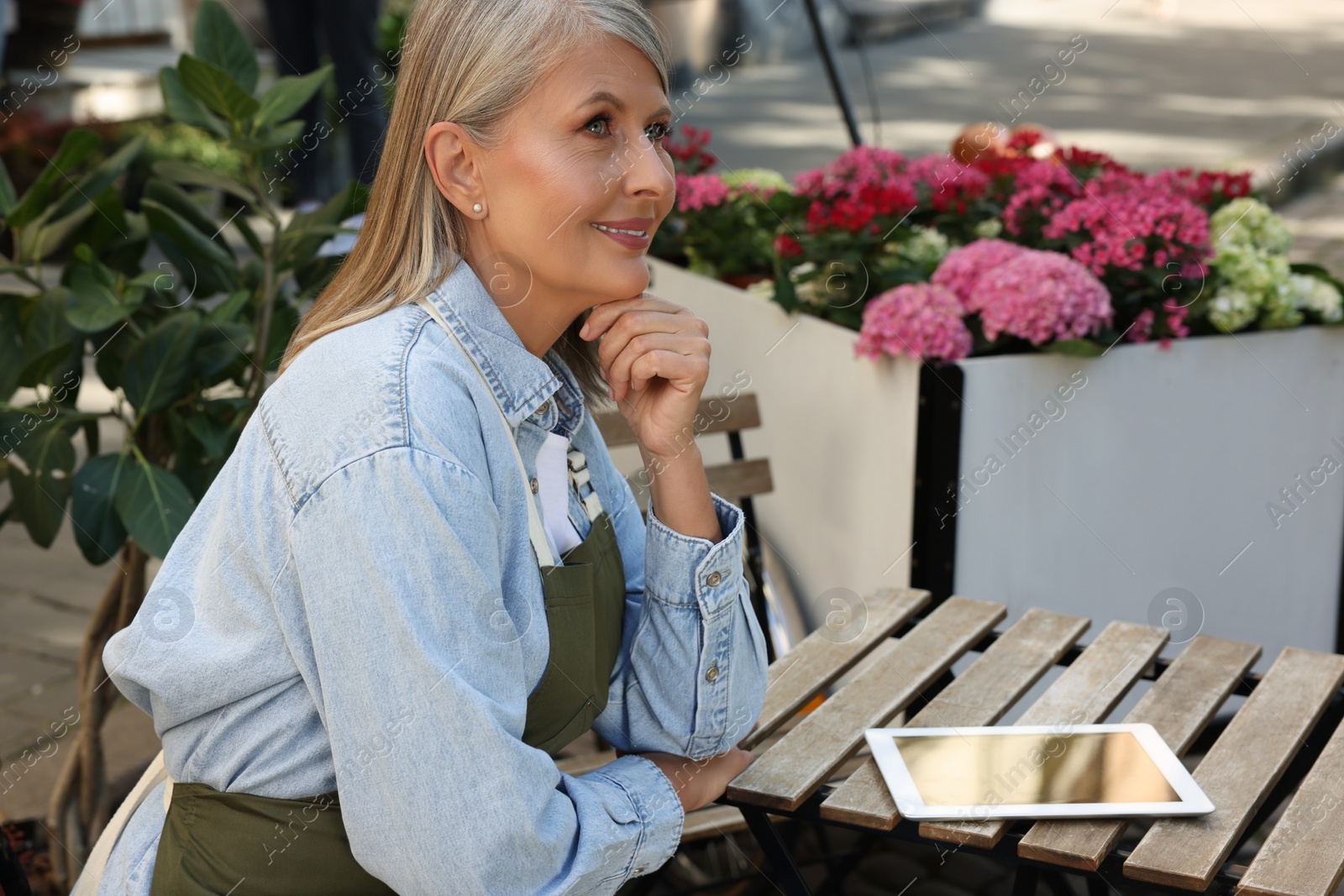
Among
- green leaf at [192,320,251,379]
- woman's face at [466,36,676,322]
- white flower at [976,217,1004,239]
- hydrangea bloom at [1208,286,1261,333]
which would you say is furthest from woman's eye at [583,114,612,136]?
white flower at [976,217,1004,239]

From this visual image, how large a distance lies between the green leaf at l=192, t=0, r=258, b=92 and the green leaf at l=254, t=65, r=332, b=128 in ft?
0.20

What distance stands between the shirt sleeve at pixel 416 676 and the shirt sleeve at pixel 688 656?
1.23 feet

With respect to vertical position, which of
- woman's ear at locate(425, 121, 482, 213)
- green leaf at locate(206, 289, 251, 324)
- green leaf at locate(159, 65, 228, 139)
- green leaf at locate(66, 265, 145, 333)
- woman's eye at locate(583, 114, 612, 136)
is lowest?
green leaf at locate(206, 289, 251, 324)

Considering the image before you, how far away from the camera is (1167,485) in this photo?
3.12 m

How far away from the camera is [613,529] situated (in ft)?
6.05

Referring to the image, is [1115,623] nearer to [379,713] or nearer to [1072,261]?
[1072,261]

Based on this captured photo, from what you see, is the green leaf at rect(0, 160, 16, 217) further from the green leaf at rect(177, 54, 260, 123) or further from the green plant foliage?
the green leaf at rect(177, 54, 260, 123)

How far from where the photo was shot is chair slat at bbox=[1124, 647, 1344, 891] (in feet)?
4.98

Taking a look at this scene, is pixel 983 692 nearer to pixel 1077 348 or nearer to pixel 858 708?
pixel 858 708

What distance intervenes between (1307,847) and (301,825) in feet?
3.79

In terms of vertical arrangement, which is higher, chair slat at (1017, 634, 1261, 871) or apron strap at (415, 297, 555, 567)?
apron strap at (415, 297, 555, 567)

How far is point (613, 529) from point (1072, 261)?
168 cm

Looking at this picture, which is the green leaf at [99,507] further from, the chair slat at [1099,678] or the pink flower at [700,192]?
the pink flower at [700,192]

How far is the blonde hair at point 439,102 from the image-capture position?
1.46 metres
